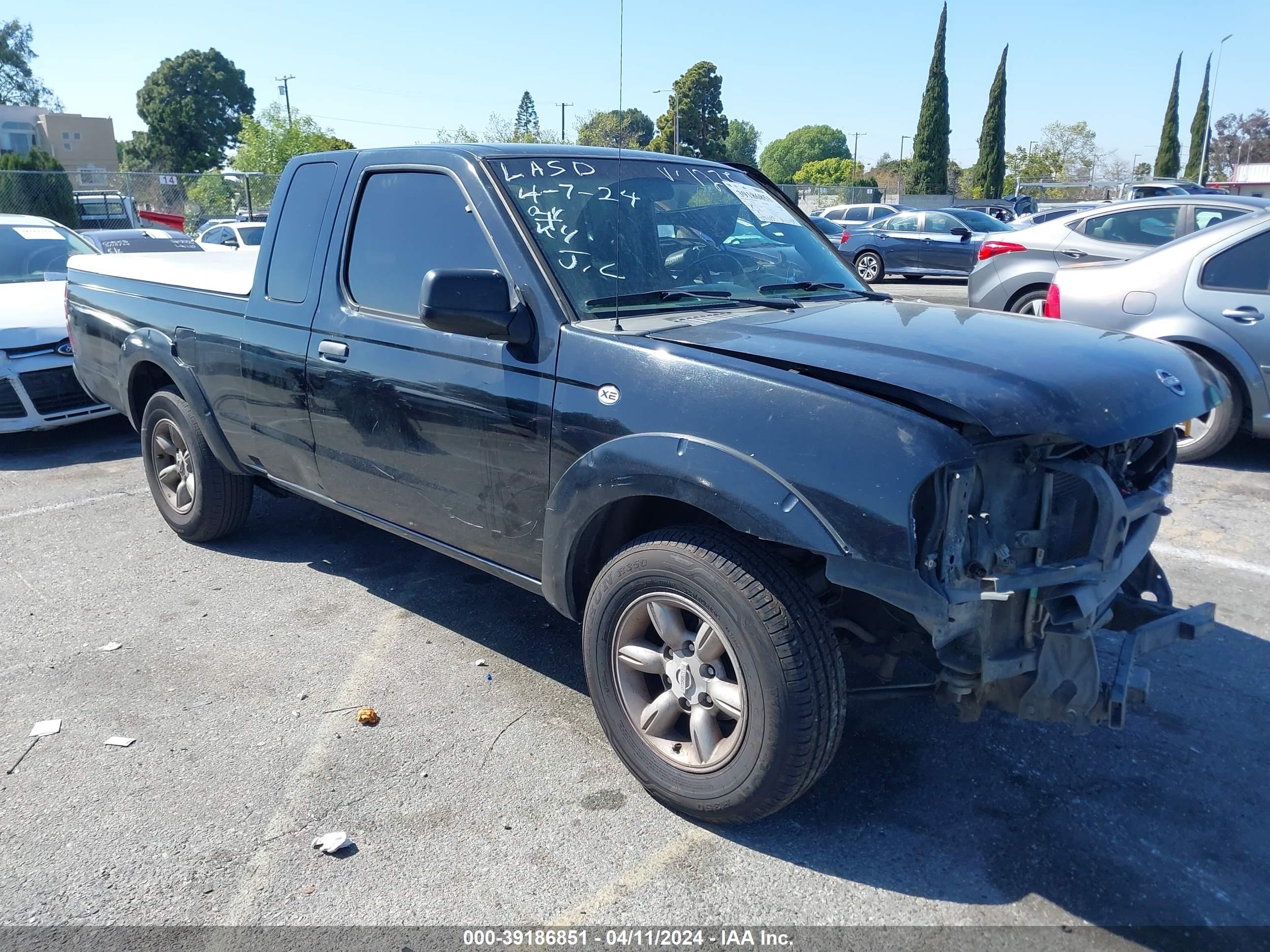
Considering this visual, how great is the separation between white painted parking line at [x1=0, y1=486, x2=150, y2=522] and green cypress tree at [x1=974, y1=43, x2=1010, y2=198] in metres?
55.6

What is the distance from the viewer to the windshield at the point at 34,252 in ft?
28.8

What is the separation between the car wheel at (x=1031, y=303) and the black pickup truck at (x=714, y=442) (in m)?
4.55

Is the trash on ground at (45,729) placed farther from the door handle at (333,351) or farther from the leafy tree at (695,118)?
the leafy tree at (695,118)

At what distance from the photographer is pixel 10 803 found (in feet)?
10.3

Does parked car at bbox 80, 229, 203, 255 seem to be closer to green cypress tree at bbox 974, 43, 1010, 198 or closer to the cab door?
the cab door

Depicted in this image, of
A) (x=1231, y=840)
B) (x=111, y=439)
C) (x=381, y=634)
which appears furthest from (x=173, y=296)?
(x=1231, y=840)

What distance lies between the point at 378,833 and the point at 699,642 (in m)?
1.13

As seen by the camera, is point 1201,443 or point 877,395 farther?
point 1201,443

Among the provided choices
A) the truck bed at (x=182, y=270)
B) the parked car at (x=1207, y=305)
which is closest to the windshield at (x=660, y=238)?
the truck bed at (x=182, y=270)

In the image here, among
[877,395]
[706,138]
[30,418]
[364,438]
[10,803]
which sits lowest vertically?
[10,803]

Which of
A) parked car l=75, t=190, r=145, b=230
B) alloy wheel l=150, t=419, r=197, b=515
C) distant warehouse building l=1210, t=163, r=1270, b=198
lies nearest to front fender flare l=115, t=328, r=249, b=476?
alloy wheel l=150, t=419, r=197, b=515

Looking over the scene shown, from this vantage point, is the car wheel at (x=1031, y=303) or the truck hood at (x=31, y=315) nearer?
the truck hood at (x=31, y=315)

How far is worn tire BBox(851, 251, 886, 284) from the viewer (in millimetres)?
19844

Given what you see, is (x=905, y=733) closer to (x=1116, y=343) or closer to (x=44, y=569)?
(x=1116, y=343)
